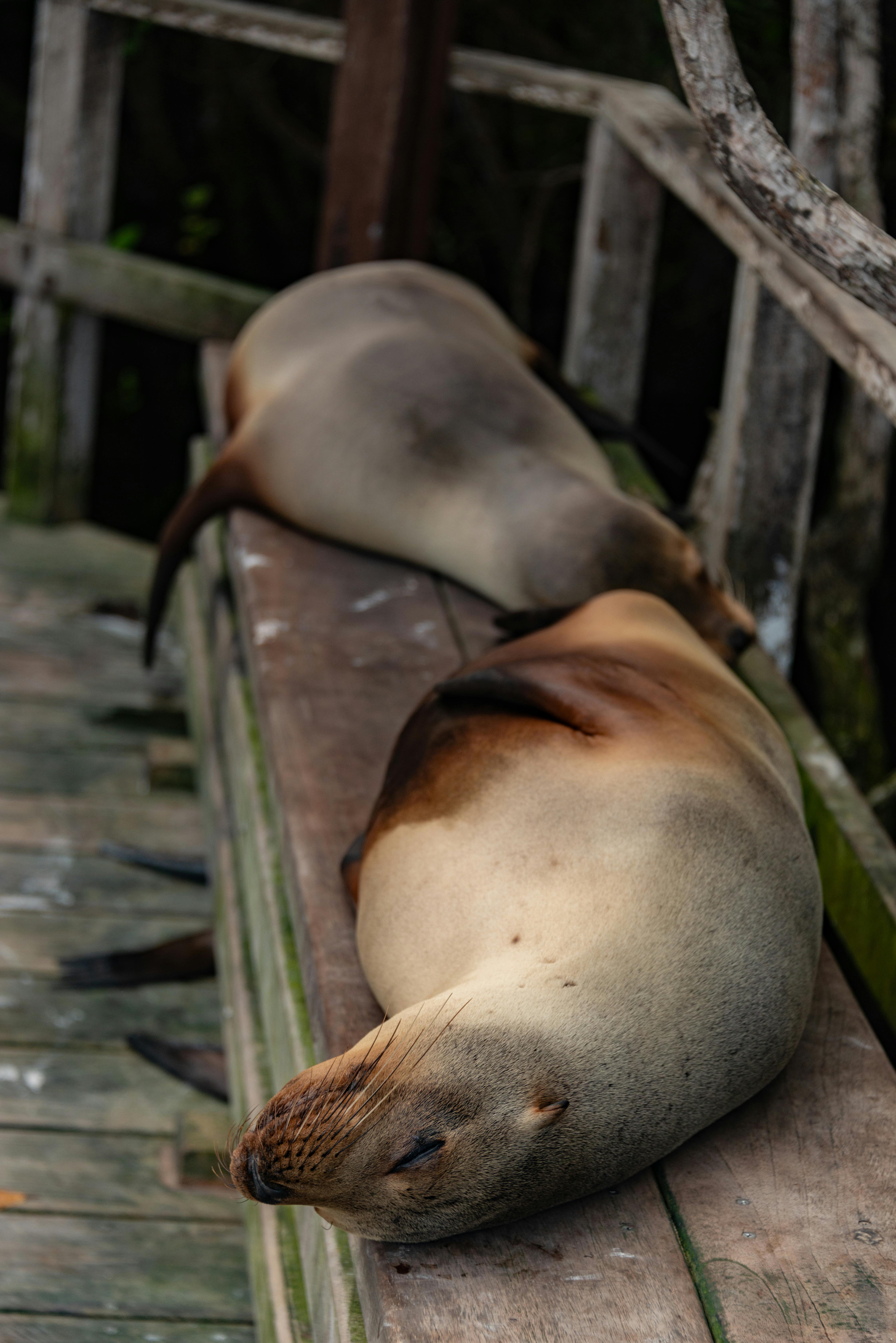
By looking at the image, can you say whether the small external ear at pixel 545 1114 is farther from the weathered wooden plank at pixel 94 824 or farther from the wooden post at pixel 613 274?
the wooden post at pixel 613 274

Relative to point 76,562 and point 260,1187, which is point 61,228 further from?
point 260,1187

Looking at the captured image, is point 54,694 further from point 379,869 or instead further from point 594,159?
point 379,869

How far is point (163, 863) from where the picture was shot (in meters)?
2.90

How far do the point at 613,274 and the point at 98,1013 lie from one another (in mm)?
2131

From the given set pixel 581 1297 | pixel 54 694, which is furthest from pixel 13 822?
pixel 581 1297

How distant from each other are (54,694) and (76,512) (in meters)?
1.11

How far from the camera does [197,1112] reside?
2.21 metres

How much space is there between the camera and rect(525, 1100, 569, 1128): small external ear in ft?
3.84

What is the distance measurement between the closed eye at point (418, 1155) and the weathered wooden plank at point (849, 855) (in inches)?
31.4

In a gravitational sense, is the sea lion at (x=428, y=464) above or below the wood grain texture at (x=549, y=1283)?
above

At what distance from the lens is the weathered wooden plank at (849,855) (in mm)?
1771

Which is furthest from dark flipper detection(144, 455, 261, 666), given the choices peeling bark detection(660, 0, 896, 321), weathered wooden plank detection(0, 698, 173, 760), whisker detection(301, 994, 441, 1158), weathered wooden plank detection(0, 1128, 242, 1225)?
whisker detection(301, 994, 441, 1158)

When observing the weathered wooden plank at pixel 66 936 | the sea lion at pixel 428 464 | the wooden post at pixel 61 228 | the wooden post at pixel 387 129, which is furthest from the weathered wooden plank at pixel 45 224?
the weathered wooden plank at pixel 66 936

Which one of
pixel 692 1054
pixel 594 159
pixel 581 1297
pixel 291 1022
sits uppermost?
pixel 594 159
